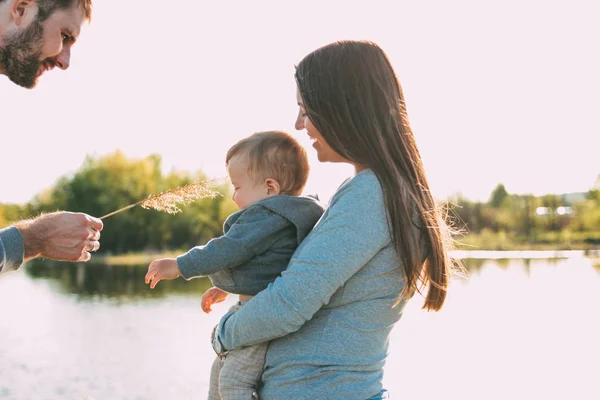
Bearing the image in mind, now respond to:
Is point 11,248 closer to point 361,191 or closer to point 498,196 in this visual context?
point 361,191

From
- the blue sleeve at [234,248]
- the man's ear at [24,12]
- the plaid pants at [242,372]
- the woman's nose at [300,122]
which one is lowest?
the plaid pants at [242,372]

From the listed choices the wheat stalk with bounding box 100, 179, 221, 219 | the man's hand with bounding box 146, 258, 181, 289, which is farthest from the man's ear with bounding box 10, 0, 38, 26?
the man's hand with bounding box 146, 258, 181, 289

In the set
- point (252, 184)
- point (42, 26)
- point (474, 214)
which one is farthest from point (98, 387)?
point (474, 214)

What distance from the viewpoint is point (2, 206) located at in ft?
197

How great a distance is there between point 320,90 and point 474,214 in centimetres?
5843

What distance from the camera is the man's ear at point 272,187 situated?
2.47 meters

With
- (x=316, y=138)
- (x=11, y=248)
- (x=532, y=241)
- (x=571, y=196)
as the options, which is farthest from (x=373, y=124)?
(x=571, y=196)

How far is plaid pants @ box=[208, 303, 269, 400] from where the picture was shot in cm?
214

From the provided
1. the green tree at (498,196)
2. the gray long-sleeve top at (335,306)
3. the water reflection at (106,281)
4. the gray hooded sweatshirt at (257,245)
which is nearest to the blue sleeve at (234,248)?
the gray hooded sweatshirt at (257,245)

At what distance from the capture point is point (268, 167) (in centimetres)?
248

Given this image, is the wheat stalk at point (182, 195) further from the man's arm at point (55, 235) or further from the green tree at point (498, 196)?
the green tree at point (498, 196)

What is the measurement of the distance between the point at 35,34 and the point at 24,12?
11cm

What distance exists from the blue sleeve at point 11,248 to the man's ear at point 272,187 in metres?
1.16

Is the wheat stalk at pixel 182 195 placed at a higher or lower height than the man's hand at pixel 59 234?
higher
